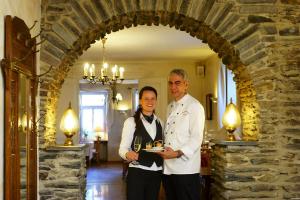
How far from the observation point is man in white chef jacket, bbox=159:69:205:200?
9.45 feet

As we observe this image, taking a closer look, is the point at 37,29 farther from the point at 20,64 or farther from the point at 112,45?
the point at 112,45

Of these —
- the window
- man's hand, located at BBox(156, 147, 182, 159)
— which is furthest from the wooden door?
the window

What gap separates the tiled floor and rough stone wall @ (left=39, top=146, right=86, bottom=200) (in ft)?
7.57

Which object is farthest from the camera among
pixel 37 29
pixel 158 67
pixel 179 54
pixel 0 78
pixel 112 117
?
pixel 112 117

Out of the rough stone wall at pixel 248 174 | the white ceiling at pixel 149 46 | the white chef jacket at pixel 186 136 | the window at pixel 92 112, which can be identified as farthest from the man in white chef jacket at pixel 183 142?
the window at pixel 92 112

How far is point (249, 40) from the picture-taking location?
370 centimetres

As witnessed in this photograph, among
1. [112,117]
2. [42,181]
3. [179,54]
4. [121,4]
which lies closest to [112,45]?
[179,54]

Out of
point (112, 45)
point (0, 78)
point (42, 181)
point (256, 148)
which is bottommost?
point (42, 181)

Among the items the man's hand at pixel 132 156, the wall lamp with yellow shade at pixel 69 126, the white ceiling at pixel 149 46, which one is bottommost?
the man's hand at pixel 132 156

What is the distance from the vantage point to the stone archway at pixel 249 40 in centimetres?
362

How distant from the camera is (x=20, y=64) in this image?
2566mm

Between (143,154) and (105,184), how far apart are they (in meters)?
4.64

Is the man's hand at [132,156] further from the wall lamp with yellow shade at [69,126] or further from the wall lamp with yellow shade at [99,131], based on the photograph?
the wall lamp with yellow shade at [99,131]

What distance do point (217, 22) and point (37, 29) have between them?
64.4 inches
